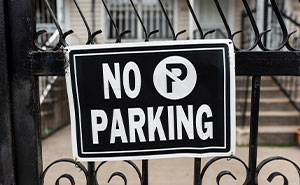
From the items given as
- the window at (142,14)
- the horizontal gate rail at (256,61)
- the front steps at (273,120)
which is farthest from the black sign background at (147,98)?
the window at (142,14)

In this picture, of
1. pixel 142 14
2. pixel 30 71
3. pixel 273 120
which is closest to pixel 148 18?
pixel 142 14

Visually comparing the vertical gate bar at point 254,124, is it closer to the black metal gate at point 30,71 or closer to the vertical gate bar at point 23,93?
the black metal gate at point 30,71

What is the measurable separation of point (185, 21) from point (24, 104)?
23.1 ft

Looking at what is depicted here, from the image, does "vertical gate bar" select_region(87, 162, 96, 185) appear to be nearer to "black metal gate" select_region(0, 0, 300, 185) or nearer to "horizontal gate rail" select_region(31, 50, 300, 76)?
"black metal gate" select_region(0, 0, 300, 185)

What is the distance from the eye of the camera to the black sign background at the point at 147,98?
109 cm

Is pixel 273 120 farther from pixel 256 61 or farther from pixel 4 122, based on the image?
pixel 4 122

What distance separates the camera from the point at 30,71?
1134 mm

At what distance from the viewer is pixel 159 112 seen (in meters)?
1.12

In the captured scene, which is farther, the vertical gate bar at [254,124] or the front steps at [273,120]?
the front steps at [273,120]

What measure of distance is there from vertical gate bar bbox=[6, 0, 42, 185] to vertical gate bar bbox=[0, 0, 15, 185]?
20mm

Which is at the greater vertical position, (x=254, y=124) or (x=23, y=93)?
(x=23, y=93)

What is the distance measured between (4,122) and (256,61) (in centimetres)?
114

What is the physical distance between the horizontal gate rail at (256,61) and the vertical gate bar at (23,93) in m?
0.06

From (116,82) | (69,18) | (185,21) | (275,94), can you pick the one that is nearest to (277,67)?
(116,82)
